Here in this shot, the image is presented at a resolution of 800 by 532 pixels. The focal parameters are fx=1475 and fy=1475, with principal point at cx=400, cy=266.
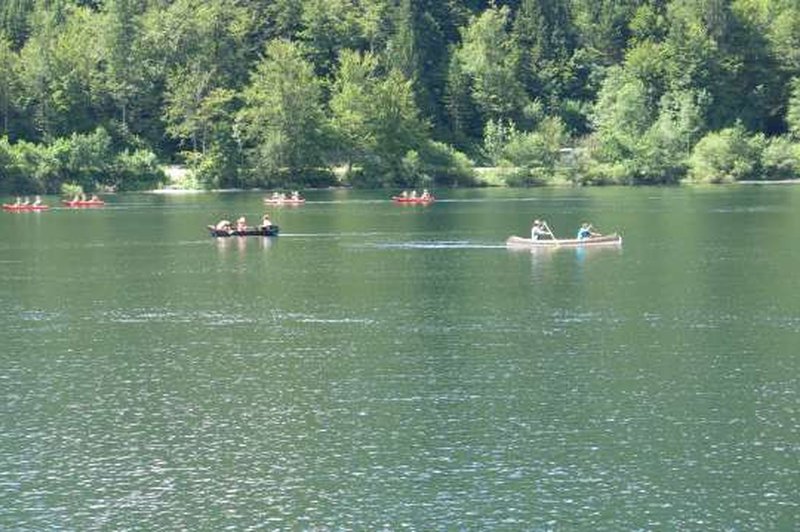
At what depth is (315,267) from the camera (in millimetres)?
99750

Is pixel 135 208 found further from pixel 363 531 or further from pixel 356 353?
pixel 363 531

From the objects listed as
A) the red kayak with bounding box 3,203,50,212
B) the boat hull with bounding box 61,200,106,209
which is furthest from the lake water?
the boat hull with bounding box 61,200,106,209

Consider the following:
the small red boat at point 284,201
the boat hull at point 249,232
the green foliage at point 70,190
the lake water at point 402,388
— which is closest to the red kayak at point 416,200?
the small red boat at point 284,201

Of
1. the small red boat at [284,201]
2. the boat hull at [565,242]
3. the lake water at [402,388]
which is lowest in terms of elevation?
the lake water at [402,388]

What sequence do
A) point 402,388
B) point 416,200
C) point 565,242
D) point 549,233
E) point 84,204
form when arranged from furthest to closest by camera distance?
1. point 416,200
2. point 84,204
3. point 549,233
4. point 565,242
5. point 402,388

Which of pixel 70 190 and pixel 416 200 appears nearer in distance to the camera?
pixel 416 200

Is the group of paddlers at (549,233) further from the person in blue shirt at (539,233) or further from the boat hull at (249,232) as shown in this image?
the boat hull at (249,232)

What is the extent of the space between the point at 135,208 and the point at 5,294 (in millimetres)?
76341

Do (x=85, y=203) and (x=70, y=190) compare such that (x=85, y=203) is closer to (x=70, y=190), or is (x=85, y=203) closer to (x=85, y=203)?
(x=85, y=203)

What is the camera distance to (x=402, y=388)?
58.2 m

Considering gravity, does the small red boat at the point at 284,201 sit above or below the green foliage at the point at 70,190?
below

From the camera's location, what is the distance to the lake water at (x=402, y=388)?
4350cm

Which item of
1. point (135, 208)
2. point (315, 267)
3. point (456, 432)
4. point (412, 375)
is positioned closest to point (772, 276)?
point (315, 267)

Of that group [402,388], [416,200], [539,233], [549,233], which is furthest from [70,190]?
[402,388]
